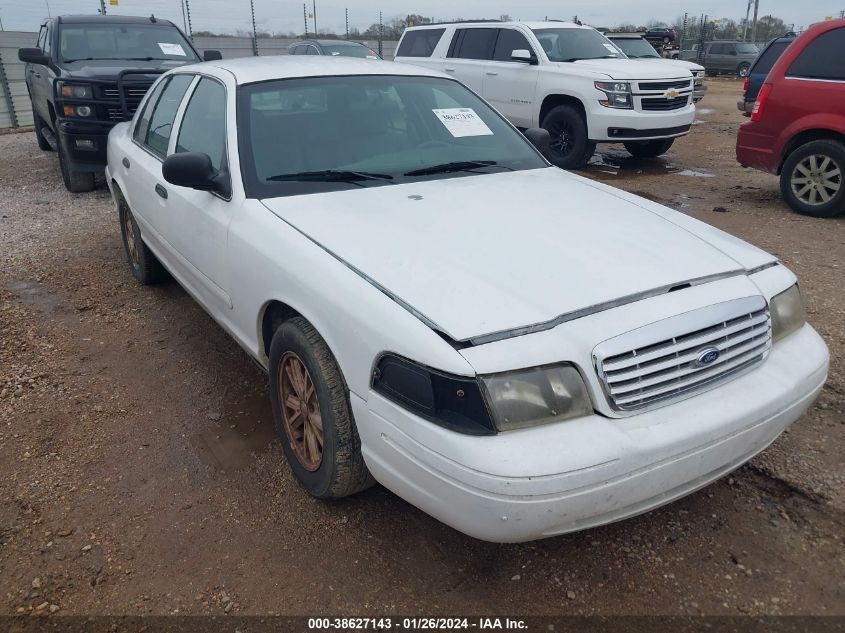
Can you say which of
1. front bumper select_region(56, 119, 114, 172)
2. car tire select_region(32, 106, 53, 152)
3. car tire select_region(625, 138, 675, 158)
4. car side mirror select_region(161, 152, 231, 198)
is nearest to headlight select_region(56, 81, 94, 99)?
front bumper select_region(56, 119, 114, 172)

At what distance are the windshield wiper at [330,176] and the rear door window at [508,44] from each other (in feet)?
24.6

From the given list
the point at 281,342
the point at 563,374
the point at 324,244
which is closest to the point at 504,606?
the point at 563,374

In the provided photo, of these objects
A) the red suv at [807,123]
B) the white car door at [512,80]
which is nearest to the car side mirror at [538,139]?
the red suv at [807,123]

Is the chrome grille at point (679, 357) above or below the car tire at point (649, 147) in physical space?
above

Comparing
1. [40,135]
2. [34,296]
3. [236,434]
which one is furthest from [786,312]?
[40,135]

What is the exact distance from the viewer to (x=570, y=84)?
905cm

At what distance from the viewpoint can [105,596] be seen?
230 centimetres

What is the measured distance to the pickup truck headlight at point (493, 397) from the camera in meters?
1.91

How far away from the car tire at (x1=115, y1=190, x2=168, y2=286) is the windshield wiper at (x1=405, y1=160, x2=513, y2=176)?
2.33 m

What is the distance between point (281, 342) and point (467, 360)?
39.5 inches

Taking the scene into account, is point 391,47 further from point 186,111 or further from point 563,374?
point 563,374

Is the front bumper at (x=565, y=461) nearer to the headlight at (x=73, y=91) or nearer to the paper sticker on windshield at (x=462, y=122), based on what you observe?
the paper sticker on windshield at (x=462, y=122)

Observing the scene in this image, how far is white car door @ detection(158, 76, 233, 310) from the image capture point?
10.3 feet

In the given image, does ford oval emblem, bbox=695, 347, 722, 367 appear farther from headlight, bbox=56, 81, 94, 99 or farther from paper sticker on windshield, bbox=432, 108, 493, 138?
headlight, bbox=56, 81, 94, 99
